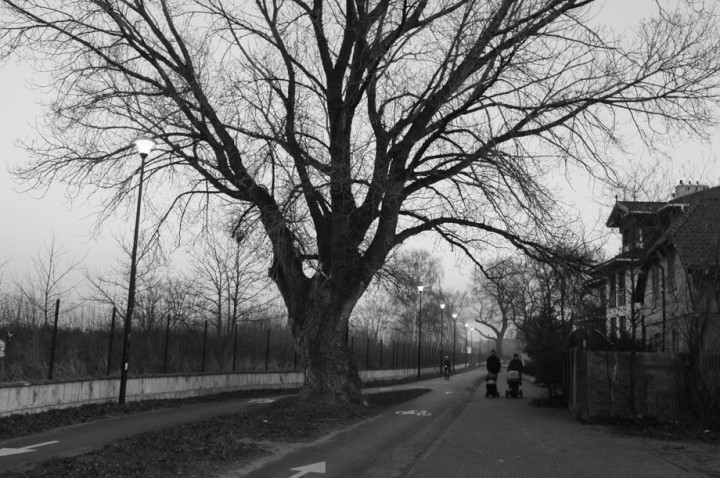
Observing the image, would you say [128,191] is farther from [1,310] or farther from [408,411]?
[408,411]

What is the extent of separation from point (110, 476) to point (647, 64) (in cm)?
1446

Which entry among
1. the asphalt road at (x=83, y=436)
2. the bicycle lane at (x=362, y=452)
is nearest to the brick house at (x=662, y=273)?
the bicycle lane at (x=362, y=452)

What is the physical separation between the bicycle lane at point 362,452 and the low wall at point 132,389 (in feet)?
21.5

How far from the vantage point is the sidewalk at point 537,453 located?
10.5 metres

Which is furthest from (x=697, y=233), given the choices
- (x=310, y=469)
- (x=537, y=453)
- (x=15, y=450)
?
(x=15, y=450)

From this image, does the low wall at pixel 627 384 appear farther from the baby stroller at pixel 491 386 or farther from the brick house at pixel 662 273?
the baby stroller at pixel 491 386

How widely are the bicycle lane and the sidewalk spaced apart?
14.6 inches

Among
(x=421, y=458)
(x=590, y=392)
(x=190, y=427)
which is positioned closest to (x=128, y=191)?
(x=190, y=427)

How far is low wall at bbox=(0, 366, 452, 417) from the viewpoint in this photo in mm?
14414

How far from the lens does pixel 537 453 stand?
1251 centimetres

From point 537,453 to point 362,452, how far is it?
3.33 m

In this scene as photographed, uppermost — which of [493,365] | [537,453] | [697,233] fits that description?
[697,233]

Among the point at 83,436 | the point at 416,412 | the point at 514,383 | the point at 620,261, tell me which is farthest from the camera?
the point at 514,383

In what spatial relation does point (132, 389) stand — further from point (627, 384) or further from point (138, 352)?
point (627, 384)
